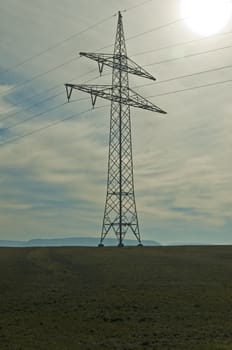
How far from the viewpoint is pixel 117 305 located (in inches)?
1161

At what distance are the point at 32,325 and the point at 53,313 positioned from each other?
258 cm

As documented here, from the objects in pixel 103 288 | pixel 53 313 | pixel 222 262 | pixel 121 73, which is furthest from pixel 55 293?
pixel 121 73

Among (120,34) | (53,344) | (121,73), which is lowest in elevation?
(53,344)

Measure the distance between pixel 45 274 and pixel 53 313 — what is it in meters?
15.5

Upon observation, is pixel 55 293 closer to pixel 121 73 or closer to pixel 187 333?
pixel 187 333

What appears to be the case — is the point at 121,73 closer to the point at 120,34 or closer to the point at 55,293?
the point at 120,34

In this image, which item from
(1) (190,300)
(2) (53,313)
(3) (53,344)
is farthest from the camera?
(1) (190,300)

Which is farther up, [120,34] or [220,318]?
[120,34]

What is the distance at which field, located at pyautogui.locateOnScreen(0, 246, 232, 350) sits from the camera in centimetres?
2212

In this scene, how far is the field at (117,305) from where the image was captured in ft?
72.6

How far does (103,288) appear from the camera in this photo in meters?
35.2

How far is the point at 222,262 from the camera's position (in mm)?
49125

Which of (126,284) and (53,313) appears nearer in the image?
(53,313)

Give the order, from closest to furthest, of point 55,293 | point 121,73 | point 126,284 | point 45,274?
point 55,293
point 126,284
point 45,274
point 121,73
